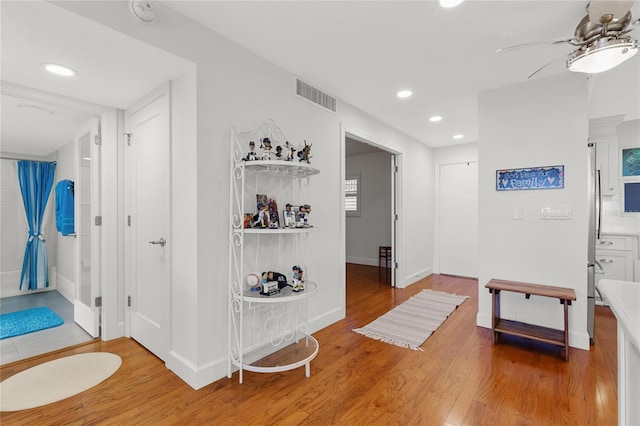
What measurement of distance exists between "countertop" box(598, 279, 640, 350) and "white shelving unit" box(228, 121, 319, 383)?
5.43 feet

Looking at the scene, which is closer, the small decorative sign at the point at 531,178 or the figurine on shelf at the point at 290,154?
the figurine on shelf at the point at 290,154

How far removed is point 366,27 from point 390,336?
106 inches

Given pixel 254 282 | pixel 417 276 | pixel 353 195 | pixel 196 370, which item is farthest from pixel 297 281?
pixel 353 195

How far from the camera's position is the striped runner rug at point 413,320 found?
2.89 m

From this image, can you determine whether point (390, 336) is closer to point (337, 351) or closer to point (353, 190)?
point (337, 351)

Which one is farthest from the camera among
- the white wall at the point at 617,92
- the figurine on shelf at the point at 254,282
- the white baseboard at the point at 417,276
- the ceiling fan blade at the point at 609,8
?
the white baseboard at the point at 417,276

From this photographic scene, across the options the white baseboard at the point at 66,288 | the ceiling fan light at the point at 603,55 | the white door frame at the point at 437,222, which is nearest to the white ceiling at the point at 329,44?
the ceiling fan light at the point at 603,55

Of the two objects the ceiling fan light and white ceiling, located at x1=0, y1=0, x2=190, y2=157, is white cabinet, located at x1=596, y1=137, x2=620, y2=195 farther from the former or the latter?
white ceiling, located at x1=0, y1=0, x2=190, y2=157

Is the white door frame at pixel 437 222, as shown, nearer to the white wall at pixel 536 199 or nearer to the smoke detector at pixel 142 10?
the white wall at pixel 536 199

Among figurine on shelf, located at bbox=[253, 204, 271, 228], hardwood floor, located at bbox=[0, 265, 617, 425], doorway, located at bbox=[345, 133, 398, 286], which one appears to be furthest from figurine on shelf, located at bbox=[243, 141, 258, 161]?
doorway, located at bbox=[345, 133, 398, 286]

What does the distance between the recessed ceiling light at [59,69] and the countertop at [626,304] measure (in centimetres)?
Answer: 315

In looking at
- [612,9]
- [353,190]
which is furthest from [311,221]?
[353,190]

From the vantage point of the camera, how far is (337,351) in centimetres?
263

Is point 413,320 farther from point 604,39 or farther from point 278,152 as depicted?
point 604,39
